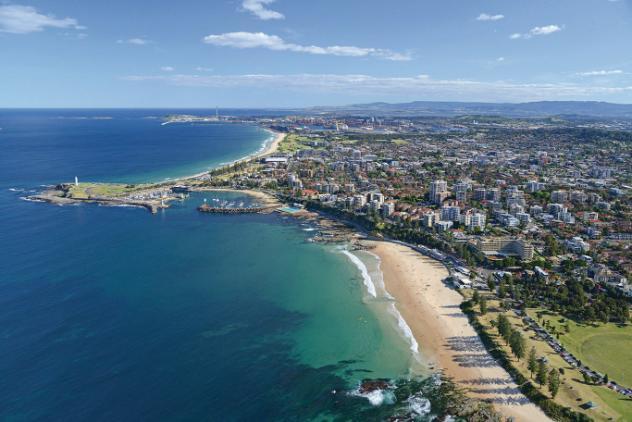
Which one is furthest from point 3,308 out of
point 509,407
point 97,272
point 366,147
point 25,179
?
point 366,147

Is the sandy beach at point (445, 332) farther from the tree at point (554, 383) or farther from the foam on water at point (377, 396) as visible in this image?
the foam on water at point (377, 396)

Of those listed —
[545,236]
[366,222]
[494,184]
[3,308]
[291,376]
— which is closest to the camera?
[291,376]

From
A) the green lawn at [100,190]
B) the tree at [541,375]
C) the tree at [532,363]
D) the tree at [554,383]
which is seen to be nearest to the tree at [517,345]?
the tree at [532,363]

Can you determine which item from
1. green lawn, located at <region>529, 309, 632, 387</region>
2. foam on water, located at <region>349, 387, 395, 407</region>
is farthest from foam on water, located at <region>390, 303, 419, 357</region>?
green lawn, located at <region>529, 309, 632, 387</region>

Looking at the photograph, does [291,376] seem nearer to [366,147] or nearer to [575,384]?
[575,384]

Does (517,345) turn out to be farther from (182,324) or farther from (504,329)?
(182,324)

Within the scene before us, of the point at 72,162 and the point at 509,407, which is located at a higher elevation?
Result: the point at 72,162
